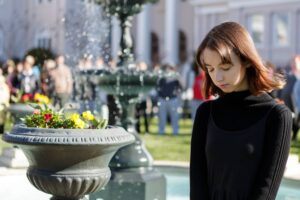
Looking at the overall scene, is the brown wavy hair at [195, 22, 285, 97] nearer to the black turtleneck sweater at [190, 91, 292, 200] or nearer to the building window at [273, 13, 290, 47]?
the black turtleneck sweater at [190, 91, 292, 200]

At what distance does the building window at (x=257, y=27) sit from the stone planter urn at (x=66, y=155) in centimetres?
2654

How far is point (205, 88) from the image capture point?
3.28 metres

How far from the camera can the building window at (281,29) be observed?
30.1 metres

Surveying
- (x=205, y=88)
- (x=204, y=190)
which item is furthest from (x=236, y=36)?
(x=204, y=190)

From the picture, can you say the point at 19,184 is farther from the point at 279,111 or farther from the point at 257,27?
the point at 257,27

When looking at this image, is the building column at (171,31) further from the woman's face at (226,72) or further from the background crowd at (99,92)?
the woman's face at (226,72)

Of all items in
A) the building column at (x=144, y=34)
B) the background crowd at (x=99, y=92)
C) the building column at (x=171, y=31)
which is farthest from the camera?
the building column at (x=144, y=34)

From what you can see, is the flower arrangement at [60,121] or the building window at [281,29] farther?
the building window at [281,29]

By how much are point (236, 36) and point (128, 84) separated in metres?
5.98

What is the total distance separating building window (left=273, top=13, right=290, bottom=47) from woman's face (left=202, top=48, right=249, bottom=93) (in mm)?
27545

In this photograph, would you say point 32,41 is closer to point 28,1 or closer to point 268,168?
point 28,1

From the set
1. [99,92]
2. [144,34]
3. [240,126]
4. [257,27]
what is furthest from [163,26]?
[240,126]

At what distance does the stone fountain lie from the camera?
847 cm

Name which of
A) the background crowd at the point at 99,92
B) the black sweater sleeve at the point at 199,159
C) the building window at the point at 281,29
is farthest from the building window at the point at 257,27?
the black sweater sleeve at the point at 199,159
